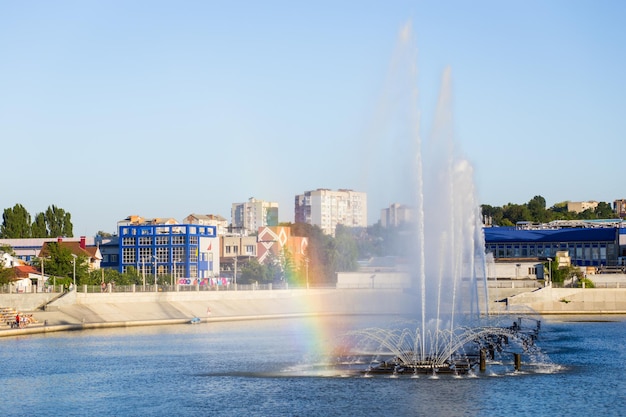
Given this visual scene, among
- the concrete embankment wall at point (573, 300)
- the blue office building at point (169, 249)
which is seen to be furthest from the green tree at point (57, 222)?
the concrete embankment wall at point (573, 300)

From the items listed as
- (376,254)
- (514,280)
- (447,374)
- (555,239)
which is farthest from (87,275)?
(447,374)

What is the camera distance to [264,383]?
167 ft

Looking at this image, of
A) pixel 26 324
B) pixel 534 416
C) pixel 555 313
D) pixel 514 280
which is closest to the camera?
pixel 534 416

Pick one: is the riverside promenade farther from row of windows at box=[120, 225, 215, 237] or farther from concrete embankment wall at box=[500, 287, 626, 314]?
row of windows at box=[120, 225, 215, 237]

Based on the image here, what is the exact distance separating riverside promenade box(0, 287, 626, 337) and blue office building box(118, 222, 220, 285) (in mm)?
32509

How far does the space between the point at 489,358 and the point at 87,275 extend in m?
72.6

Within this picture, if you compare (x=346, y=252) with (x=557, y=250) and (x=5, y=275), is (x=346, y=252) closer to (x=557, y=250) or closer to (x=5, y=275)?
(x=557, y=250)

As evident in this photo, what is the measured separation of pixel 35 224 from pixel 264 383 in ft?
436

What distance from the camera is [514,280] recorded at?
436 ft

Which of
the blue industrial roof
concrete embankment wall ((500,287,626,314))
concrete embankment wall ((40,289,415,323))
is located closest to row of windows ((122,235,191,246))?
concrete embankment wall ((40,289,415,323))

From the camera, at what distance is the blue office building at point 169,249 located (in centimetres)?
15812

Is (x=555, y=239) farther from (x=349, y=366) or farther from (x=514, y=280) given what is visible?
(x=349, y=366)

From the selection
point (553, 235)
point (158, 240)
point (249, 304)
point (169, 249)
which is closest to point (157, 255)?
point (169, 249)

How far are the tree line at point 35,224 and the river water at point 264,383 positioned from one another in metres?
98.8
